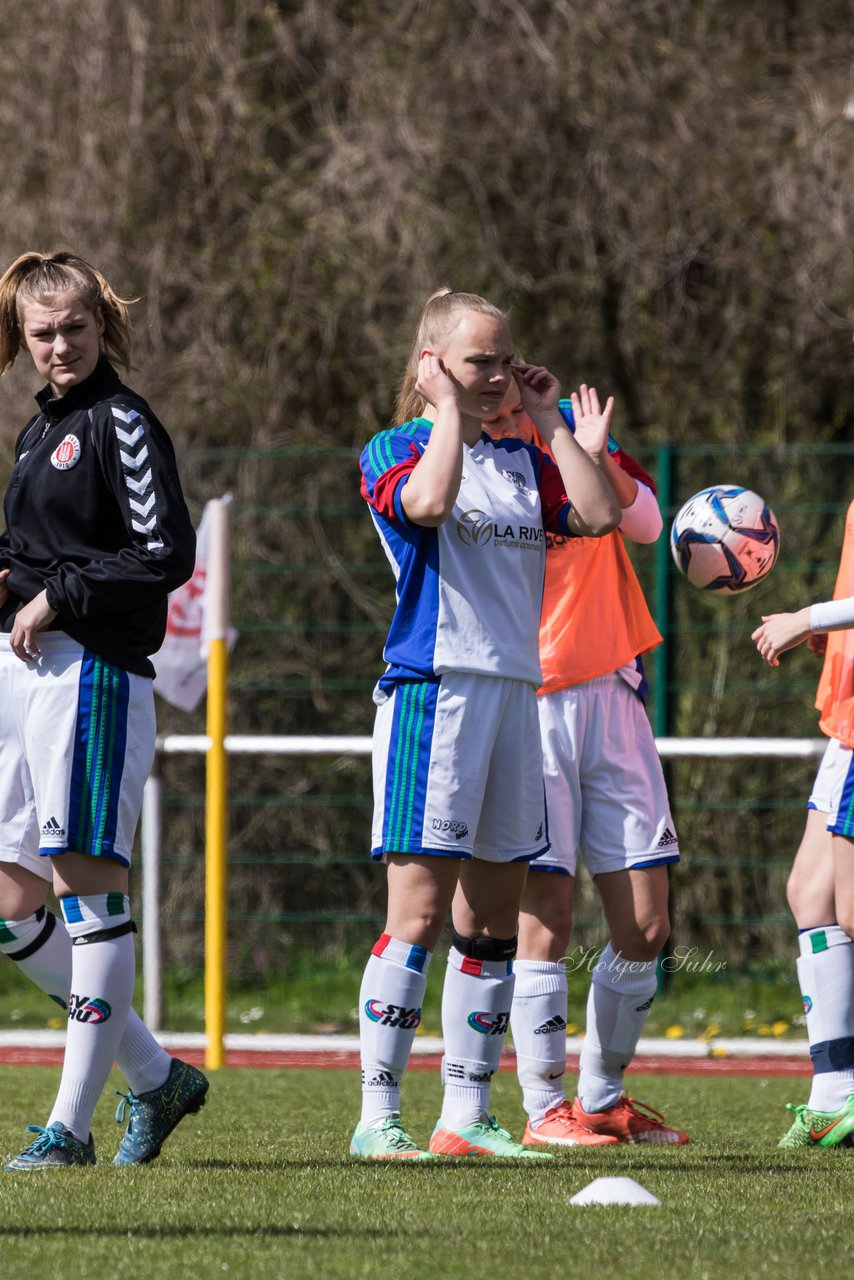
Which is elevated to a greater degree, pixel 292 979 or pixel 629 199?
pixel 629 199

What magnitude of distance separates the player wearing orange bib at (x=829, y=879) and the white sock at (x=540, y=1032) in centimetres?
65

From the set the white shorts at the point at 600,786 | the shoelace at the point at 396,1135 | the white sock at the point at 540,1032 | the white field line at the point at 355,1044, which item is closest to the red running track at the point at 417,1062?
the white field line at the point at 355,1044

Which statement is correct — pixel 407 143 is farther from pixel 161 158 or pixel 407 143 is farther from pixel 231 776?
pixel 231 776

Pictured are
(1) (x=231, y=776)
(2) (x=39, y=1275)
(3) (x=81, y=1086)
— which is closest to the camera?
(2) (x=39, y=1275)

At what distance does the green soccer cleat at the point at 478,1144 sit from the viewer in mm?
4629

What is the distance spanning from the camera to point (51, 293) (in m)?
4.46

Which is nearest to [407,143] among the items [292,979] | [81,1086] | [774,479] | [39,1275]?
[774,479]

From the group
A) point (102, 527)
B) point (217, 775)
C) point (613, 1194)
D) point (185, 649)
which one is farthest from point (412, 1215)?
point (185, 649)

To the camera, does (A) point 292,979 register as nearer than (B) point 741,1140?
No

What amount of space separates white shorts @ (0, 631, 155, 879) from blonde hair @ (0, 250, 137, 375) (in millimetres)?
754

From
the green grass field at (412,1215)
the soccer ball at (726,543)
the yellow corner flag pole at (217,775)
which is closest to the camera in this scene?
the green grass field at (412,1215)

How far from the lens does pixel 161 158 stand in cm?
1059

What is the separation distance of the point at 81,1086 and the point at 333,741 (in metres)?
4.02

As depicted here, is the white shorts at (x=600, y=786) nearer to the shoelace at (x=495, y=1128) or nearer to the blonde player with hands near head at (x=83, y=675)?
the shoelace at (x=495, y=1128)
